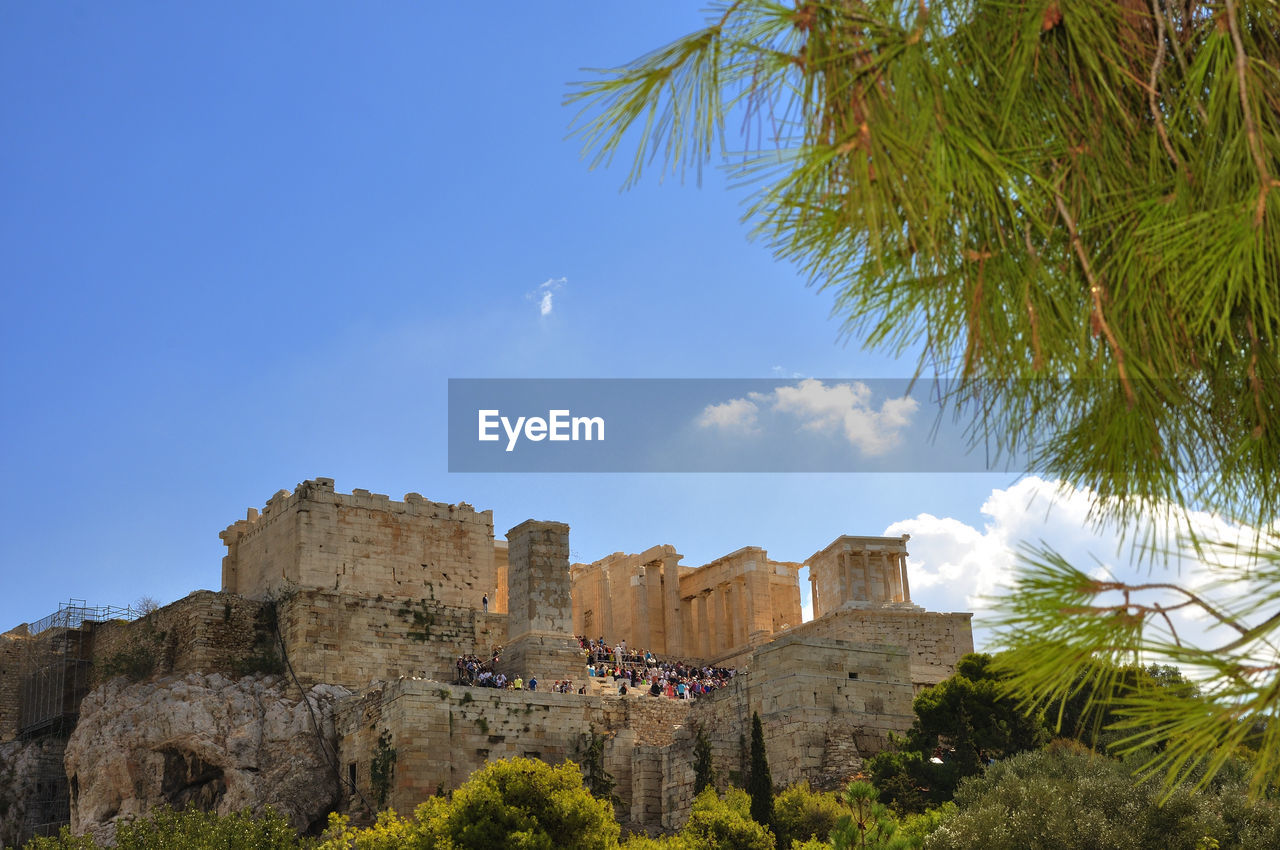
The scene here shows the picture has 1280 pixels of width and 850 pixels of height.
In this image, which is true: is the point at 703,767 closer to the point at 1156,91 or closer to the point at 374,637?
the point at 374,637

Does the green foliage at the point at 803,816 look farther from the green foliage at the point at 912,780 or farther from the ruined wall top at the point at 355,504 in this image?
the ruined wall top at the point at 355,504

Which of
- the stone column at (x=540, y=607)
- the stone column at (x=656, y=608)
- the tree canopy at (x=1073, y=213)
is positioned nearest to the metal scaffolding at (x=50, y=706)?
the stone column at (x=540, y=607)

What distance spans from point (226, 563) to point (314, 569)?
5152 mm

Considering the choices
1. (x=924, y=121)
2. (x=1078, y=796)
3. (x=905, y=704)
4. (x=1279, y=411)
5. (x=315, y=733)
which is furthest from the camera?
(x=315, y=733)

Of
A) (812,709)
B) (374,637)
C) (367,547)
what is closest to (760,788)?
(812,709)

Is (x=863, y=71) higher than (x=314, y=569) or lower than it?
lower

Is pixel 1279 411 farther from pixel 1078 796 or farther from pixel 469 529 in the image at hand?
pixel 469 529

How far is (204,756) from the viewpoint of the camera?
2350 centimetres

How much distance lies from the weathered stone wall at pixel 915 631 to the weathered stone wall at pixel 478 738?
10.5m

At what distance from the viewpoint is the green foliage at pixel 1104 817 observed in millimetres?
14625

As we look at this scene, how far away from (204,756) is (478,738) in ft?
17.7

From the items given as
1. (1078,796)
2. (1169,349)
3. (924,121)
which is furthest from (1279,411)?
(1078,796)

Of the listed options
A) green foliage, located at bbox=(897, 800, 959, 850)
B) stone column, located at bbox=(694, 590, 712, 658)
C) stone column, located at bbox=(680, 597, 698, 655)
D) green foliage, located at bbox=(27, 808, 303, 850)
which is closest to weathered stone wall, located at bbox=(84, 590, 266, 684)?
green foliage, located at bbox=(27, 808, 303, 850)

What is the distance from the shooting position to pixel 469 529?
30.7m
